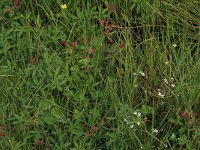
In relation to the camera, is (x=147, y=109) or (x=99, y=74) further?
(x=99, y=74)

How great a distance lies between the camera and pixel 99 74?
104 inches

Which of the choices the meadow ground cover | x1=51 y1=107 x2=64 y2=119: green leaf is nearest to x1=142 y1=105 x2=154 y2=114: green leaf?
the meadow ground cover

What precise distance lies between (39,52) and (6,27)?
325 mm

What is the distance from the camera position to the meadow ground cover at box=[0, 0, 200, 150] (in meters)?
2.42

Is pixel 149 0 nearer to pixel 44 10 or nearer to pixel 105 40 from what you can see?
pixel 105 40

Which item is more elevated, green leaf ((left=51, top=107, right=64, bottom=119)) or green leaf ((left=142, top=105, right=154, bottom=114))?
green leaf ((left=142, top=105, right=154, bottom=114))

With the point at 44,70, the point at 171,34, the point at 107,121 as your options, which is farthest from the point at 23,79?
the point at 171,34

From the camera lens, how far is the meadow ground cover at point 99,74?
95.4 inches

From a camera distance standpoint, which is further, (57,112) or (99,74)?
(99,74)

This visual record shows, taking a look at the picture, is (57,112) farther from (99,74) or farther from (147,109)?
(147,109)

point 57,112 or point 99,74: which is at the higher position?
point 99,74

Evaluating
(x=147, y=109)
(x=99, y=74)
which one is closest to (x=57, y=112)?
(x=99, y=74)

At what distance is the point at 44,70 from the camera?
104 inches

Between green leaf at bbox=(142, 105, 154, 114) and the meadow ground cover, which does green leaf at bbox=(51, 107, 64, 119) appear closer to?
the meadow ground cover
